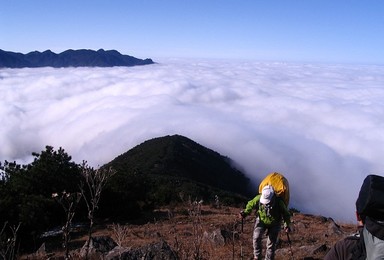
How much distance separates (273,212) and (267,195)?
357mm

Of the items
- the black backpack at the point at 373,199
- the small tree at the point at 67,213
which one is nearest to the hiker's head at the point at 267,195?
the small tree at the point at 67,213

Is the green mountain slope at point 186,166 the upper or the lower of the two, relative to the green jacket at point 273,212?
lower

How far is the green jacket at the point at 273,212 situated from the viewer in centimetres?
562

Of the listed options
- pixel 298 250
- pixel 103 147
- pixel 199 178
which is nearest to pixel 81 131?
pixel 103 147

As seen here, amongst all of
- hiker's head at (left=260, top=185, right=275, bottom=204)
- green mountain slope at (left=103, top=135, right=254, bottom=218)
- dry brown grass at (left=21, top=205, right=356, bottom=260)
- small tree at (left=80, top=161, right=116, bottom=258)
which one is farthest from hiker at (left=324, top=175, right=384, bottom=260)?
green mountain slope at (left=103, top=135, right=254, bottom=218)

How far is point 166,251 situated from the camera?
515 centimetres

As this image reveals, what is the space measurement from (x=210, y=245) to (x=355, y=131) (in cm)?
15408

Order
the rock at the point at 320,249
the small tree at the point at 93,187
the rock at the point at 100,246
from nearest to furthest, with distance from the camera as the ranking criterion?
the small tree at the point at 93,187, the rock at the point at 100,246, the rock at the point at 320,249

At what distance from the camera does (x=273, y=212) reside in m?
5.65

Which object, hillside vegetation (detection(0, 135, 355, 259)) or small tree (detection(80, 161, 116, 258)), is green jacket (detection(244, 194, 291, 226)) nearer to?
hillside vegetation (detection(0, 135, 355, 259))

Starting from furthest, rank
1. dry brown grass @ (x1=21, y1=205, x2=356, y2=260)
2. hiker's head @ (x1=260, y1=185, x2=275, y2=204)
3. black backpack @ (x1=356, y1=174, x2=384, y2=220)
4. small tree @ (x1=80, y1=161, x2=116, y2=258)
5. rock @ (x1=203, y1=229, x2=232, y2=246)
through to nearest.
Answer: rock @ (x1=203, y1=229, x2=232, y2=246)
dry brown grass @ (x1=21, y1=205, x2=356, y2=260)
hiker's head @ (x1=260, y1=185, x2=275, y2=204)
small tree @ (x1=80, y1=161, x2=116, y2=258)
black backpack @ (x1=356, y1=174, x2=384, y2=220)

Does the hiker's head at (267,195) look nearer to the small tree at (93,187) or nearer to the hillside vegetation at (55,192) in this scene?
the hillside vegetation at (55,192)

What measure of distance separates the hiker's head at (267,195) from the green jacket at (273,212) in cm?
18

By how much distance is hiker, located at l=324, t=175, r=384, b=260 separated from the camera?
83.7 inches
